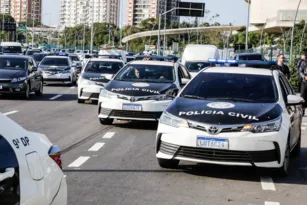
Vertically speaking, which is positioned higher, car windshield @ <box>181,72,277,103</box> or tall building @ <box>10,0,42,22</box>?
tall building @ <box>10,0,42,22</box>

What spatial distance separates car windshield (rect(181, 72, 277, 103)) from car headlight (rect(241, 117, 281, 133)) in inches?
36.8

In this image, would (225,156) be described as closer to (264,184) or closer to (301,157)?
(264,184)

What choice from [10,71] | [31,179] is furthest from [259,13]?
[31,179]

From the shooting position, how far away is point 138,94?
14805 millimetres

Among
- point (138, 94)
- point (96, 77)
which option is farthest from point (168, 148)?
point (96, 77)

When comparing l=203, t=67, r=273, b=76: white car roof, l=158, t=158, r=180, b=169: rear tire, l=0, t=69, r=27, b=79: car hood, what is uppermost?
l=203, t=67, r=273, b=76: white car roof

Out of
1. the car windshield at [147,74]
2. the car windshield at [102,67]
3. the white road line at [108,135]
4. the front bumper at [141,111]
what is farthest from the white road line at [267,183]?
the car windshield at [102,67]

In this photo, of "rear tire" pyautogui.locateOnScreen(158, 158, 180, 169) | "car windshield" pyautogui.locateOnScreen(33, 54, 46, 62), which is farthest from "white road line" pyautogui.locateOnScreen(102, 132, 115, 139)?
"car windshield" pyautogui.locateOnScreen(33, 54, 46, 62)

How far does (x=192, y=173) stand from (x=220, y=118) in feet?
3.43

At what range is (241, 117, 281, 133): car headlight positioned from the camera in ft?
28.7

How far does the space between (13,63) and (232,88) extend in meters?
14.9

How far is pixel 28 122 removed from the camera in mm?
15594

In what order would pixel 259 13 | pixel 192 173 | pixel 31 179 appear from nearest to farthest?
pixel 31 179
pixel 192 173
pixel 259 13

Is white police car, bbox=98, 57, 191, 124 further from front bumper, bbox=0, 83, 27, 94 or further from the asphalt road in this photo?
front bumper, bbox=0, 83, 27, 94
